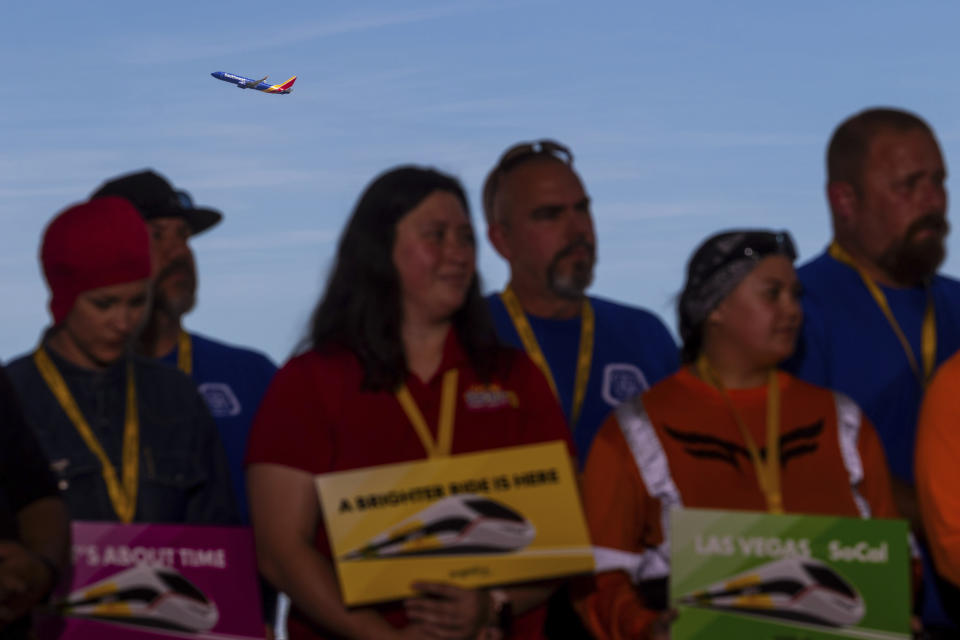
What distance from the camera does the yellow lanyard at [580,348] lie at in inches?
244

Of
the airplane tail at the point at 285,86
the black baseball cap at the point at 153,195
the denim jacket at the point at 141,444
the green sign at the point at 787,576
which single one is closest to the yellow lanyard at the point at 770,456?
the green sign at the point at 787,576

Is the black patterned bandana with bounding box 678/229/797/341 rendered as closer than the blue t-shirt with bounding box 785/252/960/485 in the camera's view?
Yes

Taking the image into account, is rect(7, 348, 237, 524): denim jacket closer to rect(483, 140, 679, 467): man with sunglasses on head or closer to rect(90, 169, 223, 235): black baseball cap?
rect(90, 169, 223, 235): black baseball cap

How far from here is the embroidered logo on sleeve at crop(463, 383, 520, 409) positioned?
4.72 m

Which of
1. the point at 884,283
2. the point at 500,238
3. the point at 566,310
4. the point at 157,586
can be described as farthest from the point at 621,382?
the point at 157,586

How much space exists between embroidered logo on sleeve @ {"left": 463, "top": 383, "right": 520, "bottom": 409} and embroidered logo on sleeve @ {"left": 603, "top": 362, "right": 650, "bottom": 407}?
1.50m

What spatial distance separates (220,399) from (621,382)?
5.99 ft

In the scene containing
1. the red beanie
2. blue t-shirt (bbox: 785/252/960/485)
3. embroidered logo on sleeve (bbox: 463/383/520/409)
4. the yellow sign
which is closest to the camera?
the yellow sign

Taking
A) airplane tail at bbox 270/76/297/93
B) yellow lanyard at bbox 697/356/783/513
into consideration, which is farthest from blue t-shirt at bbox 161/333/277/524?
airplane tail at bbox 270/76/297/93

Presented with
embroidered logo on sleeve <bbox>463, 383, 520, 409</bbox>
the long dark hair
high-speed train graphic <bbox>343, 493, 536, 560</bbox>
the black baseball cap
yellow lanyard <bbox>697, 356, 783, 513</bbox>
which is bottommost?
high-speed train graphic <bbox>343, 493, 536, 560</bbox>

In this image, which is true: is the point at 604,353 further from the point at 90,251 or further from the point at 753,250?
the point at 90,251

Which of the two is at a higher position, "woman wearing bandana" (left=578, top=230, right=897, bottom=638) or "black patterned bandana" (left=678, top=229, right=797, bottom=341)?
"black patterned bandana" (left=678, top=229, right=797, bottom=341)

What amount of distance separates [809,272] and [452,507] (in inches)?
98.8

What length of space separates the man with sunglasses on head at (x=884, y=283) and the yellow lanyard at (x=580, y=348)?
94 centimetres
